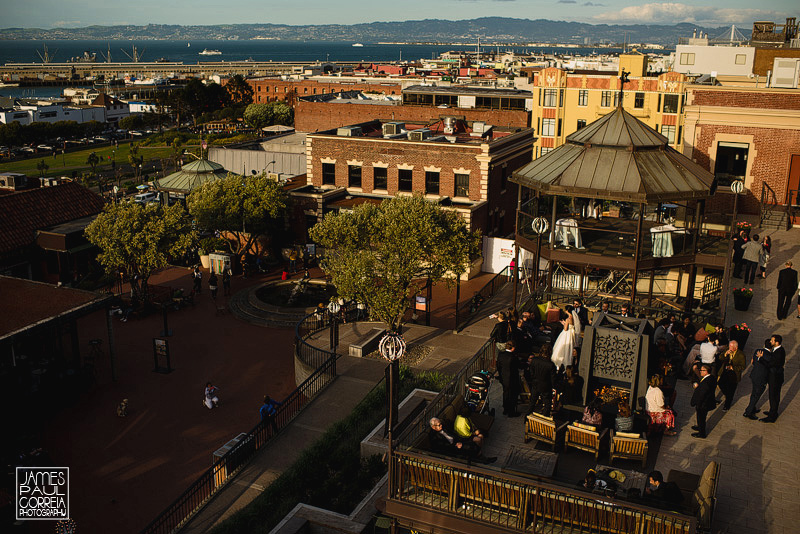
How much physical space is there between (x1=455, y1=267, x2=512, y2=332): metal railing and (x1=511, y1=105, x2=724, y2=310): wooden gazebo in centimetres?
881

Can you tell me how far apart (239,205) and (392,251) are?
53.8 feet

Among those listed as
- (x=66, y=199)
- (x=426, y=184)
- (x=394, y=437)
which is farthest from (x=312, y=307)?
(x=394, y=437)

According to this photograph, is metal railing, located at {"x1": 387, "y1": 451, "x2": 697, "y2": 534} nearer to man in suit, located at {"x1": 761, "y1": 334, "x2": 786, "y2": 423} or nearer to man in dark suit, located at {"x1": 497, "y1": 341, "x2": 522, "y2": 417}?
man in dark suit, located at {"x1": 497, "y1": 341, "x2": 522, "y2": 417}

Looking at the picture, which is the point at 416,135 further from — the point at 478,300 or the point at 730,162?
the point at 730,162

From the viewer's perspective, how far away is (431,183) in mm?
44594

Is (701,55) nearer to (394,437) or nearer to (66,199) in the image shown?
(66,199)

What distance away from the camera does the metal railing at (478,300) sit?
107 ft

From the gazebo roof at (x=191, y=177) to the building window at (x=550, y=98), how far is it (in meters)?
42.1

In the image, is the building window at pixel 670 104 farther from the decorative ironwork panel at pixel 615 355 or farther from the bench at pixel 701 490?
the bench at pixel 701 490

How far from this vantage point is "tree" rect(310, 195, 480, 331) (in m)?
27.7

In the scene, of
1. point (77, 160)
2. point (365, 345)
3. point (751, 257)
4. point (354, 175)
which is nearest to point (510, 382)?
point (365, 345)

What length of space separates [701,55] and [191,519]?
266 feet

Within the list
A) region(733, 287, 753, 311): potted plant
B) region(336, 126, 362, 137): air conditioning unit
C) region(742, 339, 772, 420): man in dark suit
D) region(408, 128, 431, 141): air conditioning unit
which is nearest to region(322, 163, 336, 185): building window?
region(336, 126, 362, 137): air conditioning unit

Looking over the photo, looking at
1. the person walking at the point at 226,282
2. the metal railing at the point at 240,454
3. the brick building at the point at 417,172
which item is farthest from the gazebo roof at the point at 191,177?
the metal railing at the point at 240,454
